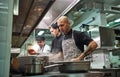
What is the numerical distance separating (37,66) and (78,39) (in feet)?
4.84

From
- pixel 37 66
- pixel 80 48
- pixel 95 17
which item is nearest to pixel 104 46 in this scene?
pixel 95 17

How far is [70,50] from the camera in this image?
262 cm

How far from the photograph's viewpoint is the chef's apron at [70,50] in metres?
2.57

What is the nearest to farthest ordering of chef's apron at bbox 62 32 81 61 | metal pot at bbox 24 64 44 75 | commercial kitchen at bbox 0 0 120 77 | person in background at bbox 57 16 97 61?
1. commercial kitchen at bbox 0 0 120 77
2. metal pot at bbox 24 64 44 75
3. person in background at bbox 57 16 97 61
4. chef's apron at bbox 62 32 81 61

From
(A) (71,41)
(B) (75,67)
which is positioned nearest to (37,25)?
(A) (71,41)

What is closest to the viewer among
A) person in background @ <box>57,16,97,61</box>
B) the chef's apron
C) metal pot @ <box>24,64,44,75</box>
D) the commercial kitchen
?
the commercial kitchen

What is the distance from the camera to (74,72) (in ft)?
3.83

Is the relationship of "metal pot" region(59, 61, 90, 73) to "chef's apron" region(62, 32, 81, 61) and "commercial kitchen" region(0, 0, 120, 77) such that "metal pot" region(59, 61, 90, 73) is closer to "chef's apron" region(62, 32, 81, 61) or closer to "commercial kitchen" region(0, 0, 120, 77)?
"commercial kitchen" region(0, 0, 120, 77)

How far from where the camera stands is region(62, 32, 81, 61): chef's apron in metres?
2.57

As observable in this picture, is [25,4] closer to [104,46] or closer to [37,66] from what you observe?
[37,66]

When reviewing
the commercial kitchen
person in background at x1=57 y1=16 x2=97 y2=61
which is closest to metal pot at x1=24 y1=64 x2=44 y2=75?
the commercial kitchen

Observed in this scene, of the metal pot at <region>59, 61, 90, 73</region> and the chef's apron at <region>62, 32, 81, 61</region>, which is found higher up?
the chef's apron at <region>62, 32, 81, 61</region>

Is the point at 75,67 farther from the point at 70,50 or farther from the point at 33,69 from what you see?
the point at 70,50

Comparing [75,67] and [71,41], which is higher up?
[71,41]
